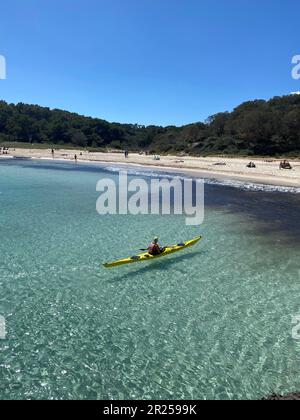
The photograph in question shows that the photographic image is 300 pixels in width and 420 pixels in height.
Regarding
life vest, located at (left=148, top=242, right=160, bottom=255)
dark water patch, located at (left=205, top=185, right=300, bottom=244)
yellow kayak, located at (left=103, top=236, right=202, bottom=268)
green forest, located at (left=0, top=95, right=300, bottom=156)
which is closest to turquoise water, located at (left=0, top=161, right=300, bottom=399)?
yellow kayak, located at (left=103, top=236, right=202, bottom=268)

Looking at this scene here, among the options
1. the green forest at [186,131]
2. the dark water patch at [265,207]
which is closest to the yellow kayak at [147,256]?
the dark water patch at [265,207]

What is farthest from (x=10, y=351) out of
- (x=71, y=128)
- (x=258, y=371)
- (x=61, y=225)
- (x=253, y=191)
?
(x=71, y=128)

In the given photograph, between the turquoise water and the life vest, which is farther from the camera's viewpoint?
the life vest

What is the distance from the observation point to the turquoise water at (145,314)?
29.5 feet

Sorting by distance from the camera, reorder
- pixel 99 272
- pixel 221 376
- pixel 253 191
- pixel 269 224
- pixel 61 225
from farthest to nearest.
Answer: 1. pixel 253 191
2. pixel 269 224
3. pixel 61 225
4. pixel 99 272
5. pixel 221 376

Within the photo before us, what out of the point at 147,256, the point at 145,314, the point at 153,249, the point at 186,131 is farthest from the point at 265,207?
the point at 186,131

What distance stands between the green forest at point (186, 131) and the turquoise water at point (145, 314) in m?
66.5

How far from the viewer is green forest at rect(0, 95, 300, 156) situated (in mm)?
84938

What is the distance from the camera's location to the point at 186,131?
115m

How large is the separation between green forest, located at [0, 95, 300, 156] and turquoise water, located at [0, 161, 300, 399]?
218ft

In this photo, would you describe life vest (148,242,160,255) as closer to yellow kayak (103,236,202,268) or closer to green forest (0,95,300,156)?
yellow kayak (103,236,202,268)

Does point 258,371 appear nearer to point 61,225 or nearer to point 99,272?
point 99,272

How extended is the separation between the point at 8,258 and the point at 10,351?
25.5ft

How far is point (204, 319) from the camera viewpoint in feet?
39.6
